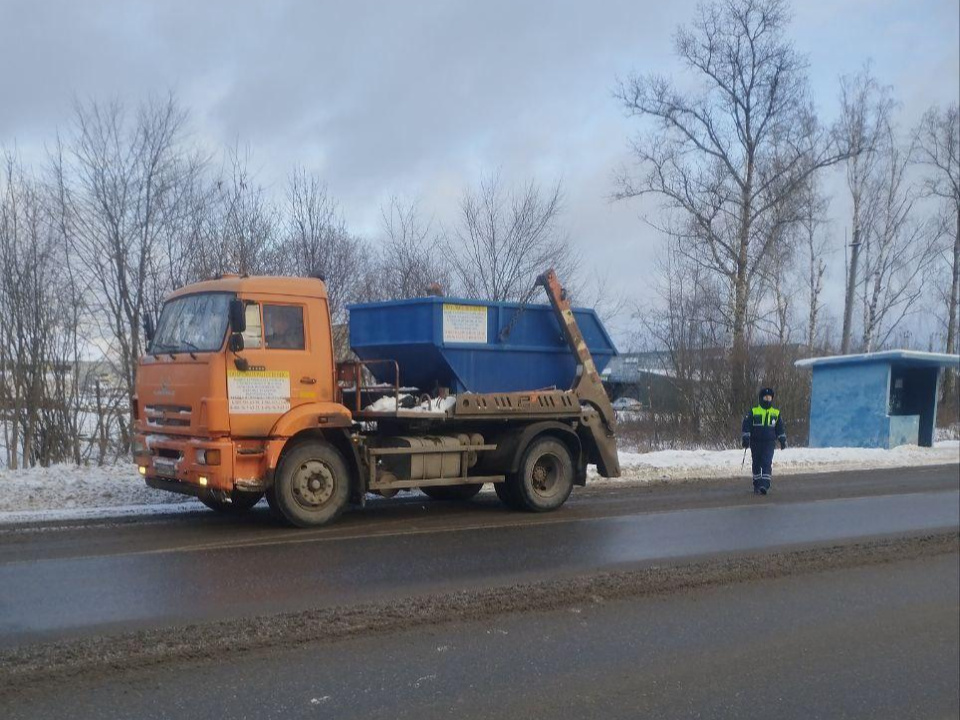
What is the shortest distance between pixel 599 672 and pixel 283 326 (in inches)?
229

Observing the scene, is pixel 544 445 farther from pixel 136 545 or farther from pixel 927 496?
pixel 927 496

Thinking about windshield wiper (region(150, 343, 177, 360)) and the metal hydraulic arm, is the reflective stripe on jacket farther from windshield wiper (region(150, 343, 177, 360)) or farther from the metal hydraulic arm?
windshield wiper (region(150, 343, 177, 360))

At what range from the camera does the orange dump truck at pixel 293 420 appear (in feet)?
30.9

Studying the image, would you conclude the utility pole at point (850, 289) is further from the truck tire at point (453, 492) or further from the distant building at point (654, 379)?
the truck tire at point (453, 492)

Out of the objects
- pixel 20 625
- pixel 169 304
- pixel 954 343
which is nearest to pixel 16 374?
pixel 169 304

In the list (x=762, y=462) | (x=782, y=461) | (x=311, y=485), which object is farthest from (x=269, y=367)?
(x=782, y=461)

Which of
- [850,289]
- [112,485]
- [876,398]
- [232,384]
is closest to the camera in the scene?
[232,384]

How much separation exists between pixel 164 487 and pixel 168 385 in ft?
3.92

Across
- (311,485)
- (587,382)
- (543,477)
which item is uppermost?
(587,382)

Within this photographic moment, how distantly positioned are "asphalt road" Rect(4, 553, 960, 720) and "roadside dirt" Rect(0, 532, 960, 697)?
6.3 inches

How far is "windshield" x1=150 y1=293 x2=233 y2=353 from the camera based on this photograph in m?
9.59

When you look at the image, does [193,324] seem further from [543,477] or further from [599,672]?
[599,672]

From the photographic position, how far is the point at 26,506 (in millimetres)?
10883

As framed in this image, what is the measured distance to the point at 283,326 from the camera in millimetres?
9930
